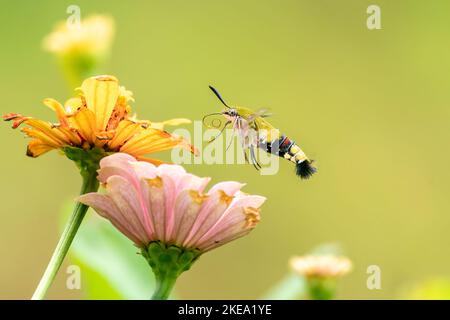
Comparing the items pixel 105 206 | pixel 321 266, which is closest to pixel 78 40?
pixel 321 266

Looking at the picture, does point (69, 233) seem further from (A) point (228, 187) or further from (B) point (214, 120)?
(B) point (214, 120)

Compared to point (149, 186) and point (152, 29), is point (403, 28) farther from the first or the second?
point (149, 186)

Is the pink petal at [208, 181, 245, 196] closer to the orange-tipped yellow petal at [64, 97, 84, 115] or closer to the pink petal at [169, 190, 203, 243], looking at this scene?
the pink petal at [169, 190, 203, 243]

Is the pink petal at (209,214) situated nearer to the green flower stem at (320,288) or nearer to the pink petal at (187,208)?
the pink petal at (187,208)

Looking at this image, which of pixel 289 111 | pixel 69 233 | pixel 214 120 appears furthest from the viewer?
pixel 289 111

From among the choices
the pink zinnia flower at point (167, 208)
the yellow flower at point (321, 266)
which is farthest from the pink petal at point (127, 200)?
the yellow flower at point (321, 266)

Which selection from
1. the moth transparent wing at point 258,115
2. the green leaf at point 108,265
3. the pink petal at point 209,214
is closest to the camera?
the pink petal at point 209,214
